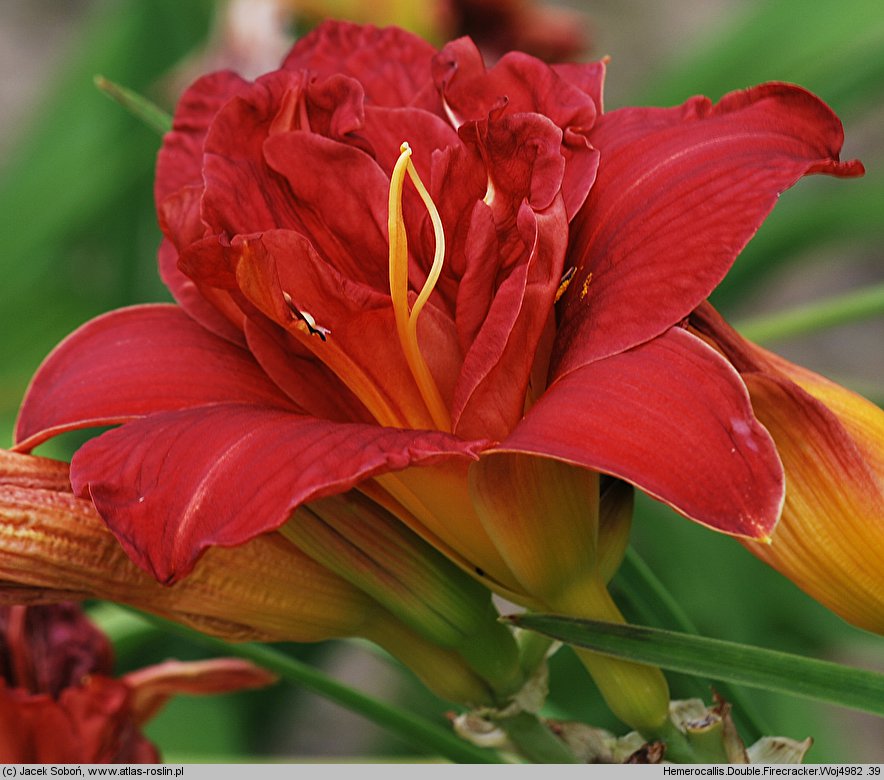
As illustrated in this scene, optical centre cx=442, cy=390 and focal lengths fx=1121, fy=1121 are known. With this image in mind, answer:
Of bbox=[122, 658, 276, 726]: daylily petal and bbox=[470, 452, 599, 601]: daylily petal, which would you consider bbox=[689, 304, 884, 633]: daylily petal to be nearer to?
bbox=[470, 452, 599, 601]: daylily petal

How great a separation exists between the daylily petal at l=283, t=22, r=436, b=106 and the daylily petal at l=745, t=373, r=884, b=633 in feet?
0.46

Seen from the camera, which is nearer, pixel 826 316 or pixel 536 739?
pixel 536 739

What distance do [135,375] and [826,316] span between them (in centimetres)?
32

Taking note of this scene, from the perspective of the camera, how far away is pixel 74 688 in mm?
377

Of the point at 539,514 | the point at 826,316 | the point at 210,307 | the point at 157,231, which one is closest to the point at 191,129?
the point at 210,307

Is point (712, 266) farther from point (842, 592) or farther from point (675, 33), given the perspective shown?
point (675, 33)

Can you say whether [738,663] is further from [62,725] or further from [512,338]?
[62,725]

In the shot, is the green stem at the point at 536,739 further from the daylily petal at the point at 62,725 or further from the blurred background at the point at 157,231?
the blurred background at the point at 157,231

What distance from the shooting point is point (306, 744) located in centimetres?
110

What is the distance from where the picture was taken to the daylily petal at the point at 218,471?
24 cm

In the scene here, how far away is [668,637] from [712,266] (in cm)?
9

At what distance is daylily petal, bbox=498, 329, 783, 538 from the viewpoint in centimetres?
24

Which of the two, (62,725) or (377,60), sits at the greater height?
(377,60)

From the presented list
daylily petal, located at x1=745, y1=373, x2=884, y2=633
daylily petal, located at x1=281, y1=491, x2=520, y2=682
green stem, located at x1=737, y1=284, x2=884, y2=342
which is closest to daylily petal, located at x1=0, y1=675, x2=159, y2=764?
daylily petal, located at x1=281, y1=491, x2=520, y2=682
